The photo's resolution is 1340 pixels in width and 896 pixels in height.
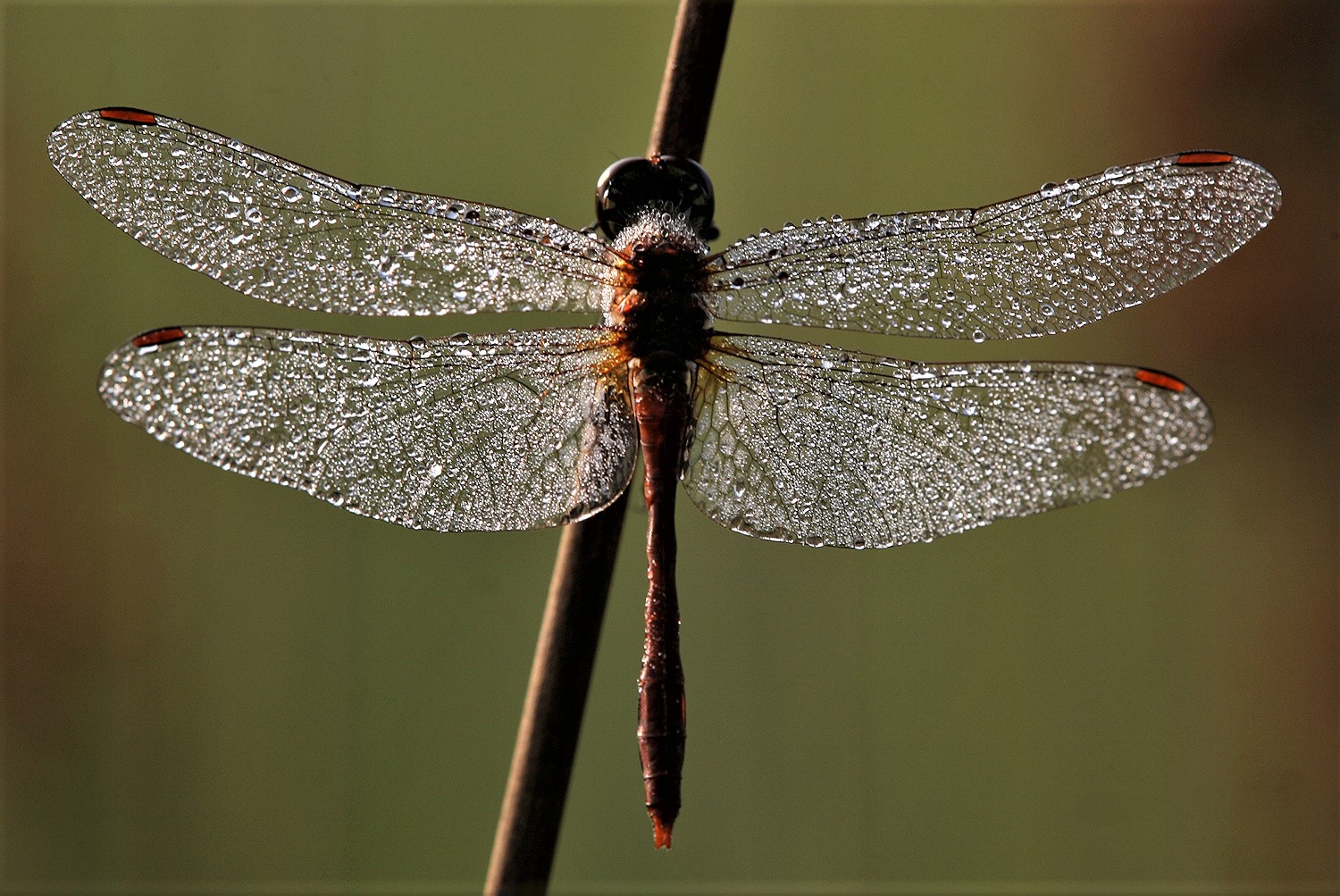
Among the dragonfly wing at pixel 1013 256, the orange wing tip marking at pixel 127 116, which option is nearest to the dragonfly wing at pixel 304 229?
the orange wing tip marking at pixel 127 116

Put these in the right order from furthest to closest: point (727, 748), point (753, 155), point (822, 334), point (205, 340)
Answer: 1. point (753, 155)
2. point (727, 748)
3. point (822, 334)
4. point (205, 340)

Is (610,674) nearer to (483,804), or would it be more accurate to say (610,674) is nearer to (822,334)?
(483,804)

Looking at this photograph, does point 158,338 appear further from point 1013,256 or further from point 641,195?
point 1013,256

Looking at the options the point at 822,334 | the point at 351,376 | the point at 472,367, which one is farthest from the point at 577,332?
the point at 822,334

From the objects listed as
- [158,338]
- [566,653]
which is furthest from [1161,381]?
[158,338]

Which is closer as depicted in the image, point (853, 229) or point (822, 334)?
point (853, 229)

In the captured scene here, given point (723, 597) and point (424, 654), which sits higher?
point (723, 597)

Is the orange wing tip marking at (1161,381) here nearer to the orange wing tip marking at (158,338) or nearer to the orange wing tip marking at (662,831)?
the orange wing tip marking at (662,831)
